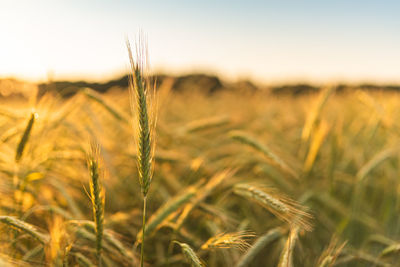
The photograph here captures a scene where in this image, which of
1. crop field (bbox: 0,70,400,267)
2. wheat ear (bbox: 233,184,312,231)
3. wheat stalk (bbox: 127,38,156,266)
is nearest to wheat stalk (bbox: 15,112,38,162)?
crop field (bbox: 0,70,400,267)

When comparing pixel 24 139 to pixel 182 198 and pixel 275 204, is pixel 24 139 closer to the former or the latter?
pixel 182 198

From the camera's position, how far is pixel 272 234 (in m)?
1.23

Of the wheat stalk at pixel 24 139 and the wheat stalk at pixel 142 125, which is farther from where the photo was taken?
the wheat stalk at pixel 24 139

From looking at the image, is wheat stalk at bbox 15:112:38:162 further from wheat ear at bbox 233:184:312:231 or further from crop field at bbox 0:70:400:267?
wheat ear at bbox 233:184:312:231

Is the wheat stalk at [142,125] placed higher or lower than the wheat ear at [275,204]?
higher

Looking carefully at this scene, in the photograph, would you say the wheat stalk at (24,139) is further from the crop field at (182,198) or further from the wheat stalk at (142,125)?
the wheat stalk at (142,125)

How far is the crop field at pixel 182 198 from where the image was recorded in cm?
107

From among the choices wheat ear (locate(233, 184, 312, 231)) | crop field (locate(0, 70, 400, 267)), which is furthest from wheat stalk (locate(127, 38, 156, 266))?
wheat ear (locate(233, 184, 312, 231))

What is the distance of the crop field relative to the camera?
1.07 metres

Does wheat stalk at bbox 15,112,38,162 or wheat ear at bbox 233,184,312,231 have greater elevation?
wheat stalk at bbox 15,112,38,162

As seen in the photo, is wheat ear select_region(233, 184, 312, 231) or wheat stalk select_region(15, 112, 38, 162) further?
wheat stalk select_region(15, 112, 38, 162)

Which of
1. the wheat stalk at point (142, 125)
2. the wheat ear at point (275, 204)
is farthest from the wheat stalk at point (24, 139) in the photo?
the wheat ear at point (275, 204)

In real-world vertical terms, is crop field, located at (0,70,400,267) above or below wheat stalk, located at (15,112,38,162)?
below

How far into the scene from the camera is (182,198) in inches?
48.7
